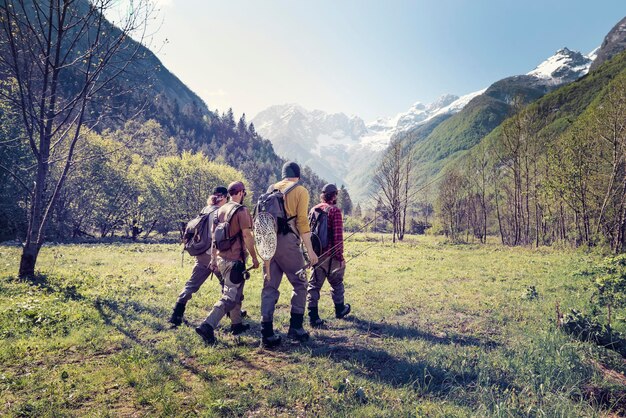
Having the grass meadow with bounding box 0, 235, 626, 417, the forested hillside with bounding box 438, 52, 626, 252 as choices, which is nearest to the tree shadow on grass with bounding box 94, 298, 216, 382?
the grass meadow with bounding box 0, 235, 626, 417

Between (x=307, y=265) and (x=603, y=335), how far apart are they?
5.79 m

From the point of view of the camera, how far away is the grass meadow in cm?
419

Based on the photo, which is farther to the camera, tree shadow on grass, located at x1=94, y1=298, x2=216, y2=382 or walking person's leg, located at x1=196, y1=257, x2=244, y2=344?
walking person's leg, located at x1=196, y1=257, x2=244, y2=344

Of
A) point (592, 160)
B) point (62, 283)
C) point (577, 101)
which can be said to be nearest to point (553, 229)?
point (592, 160)

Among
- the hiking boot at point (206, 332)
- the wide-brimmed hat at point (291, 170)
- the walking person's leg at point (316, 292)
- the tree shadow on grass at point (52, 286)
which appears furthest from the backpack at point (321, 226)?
the tree shadow on grass at point (52, 286)

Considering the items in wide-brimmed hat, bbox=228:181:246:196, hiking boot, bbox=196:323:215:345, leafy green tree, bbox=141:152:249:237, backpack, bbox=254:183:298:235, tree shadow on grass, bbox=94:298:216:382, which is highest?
leafy green tree, bbox=141:152:249:237

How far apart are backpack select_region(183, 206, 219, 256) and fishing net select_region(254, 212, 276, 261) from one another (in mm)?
1819

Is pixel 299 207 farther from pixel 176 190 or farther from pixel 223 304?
pixel 176 190

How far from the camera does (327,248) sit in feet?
26.5

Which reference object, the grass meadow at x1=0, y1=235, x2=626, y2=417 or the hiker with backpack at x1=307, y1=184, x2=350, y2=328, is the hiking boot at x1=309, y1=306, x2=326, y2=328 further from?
the grass meadow at x1=0, y1=235, x2=626, y2=417

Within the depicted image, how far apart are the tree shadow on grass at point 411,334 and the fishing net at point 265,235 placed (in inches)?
122

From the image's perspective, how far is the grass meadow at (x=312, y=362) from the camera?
4191mm

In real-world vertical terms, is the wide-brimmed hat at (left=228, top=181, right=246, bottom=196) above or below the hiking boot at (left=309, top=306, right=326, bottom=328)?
above

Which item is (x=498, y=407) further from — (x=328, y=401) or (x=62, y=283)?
(x=62, y=283)
